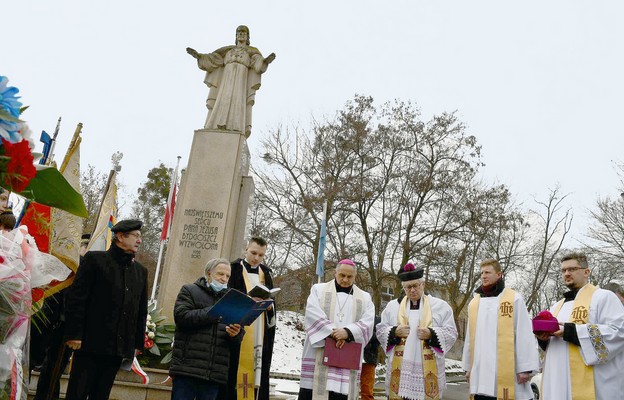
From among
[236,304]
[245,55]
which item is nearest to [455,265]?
[245,55]

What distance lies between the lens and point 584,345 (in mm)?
5594

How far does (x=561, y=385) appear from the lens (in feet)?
18.9

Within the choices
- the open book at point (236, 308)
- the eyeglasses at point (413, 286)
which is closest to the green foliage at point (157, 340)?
the open book at point (236, 308)

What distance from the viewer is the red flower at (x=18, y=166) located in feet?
5.80

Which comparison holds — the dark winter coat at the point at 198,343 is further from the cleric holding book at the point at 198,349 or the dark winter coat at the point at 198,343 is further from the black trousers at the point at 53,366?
the black trousers at the point at 53,366

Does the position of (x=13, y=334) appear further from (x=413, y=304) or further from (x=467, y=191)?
(x=467, y=191)

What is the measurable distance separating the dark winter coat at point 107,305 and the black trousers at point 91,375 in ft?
0.42

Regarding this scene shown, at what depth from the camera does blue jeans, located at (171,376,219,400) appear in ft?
17.0

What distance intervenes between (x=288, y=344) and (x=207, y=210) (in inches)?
646

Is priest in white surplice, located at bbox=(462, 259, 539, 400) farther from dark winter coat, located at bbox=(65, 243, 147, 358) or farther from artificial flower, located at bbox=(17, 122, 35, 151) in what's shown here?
artificial flower, located at bbox=(17, 122, 35, 151)

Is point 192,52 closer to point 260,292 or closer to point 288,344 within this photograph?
point 260,292

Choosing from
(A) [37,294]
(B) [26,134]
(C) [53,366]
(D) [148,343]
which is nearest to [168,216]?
(D) [148,343]

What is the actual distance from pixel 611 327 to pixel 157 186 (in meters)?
40.7

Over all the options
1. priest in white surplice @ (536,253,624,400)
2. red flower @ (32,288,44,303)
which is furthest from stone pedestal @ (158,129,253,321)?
red flower @ (32,288,44,303)
